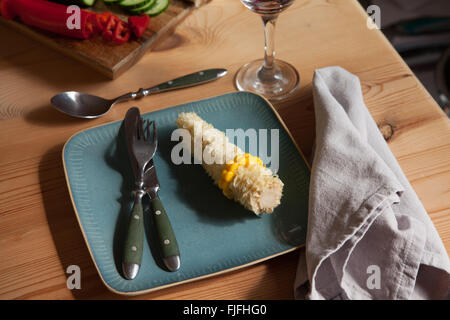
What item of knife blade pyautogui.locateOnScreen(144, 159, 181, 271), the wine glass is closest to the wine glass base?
the wine glass

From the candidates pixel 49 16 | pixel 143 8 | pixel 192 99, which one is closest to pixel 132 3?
pixel 143 8

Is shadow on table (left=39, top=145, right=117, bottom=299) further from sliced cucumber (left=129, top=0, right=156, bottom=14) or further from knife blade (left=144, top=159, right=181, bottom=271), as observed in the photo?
sliced cucumber (left=129, top=0, right=156, bottom=14)

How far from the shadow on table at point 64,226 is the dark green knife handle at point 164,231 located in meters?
0.10

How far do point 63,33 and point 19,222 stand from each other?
44 centimetres

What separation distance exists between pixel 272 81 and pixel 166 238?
0.42 meters

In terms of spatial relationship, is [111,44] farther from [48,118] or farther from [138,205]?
[138,205]

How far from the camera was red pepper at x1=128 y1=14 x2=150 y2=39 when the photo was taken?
1005mm

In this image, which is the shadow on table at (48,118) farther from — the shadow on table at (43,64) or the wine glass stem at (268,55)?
the wine glass stem at (268,55)

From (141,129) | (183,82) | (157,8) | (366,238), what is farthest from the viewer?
(157,8)

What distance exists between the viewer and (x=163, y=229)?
71cm

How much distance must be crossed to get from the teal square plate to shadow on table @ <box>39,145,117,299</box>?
27 mm

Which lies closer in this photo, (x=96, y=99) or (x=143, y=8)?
(x=96, y=99)

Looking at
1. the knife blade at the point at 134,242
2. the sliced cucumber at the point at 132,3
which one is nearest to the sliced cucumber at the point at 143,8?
the sliced cucumber at the point at 132,3

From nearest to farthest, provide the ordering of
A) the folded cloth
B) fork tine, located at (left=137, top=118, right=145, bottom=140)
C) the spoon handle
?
the folded cloth < fork tine, located at (left=137, top=118, right=145, bottom=140) < the spoon handle
